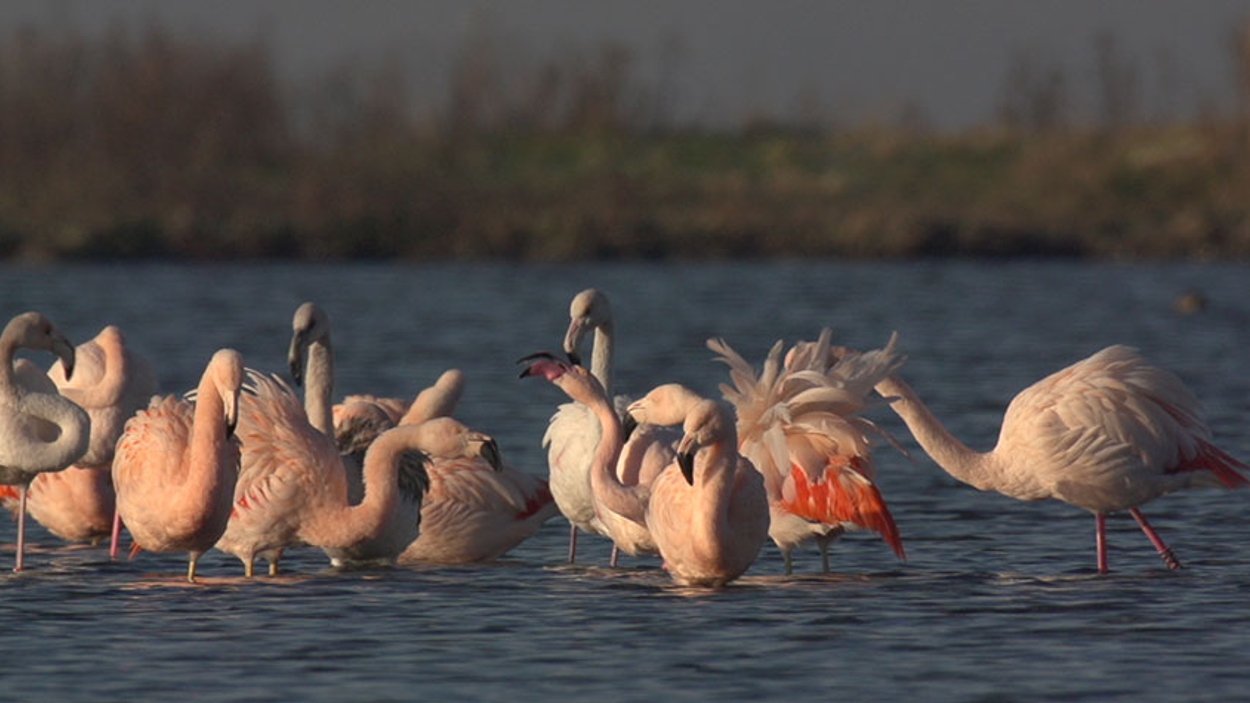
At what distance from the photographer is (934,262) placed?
3256 cm

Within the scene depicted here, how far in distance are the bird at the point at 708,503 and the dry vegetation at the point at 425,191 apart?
76.2 ft

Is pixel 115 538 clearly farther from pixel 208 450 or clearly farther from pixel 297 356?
pixel 208 450

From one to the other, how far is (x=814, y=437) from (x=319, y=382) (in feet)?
8.13

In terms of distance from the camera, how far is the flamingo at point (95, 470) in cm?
1029

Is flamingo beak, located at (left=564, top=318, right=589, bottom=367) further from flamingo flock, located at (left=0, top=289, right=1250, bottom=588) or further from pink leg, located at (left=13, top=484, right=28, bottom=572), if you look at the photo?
pink leg, located at (left=13, top=484, right=28, bottom=572)

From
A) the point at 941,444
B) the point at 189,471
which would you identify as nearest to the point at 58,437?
the point at 189,471

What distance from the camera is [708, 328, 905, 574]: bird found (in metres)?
8.75

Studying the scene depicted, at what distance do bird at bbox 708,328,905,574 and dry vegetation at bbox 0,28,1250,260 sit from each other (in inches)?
901

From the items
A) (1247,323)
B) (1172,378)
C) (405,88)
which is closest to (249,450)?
(1172,378)

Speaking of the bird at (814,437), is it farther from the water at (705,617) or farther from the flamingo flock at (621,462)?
the water at (705,617)

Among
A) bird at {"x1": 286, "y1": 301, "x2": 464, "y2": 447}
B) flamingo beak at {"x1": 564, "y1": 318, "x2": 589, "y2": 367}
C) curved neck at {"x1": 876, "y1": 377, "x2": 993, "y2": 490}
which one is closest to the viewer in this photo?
curved neck at {"x1": 876, "y1": 377, "x2": 993, "y2": 490}

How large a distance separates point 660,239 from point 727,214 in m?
1.32

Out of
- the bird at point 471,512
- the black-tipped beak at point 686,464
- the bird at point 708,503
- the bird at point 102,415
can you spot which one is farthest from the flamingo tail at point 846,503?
the bird at point 102,415

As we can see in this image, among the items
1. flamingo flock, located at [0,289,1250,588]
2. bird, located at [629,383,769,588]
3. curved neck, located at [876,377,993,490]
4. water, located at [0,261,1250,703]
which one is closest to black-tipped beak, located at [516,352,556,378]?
flamingo flock, located at [0,289,1250,588]
